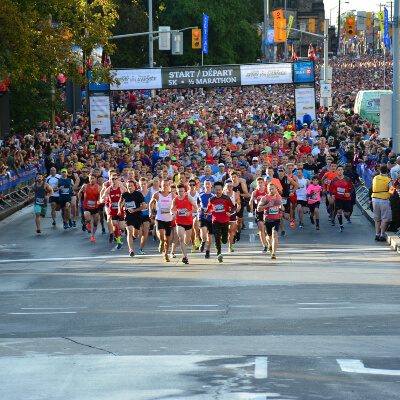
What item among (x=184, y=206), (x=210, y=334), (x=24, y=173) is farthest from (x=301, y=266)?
(x=24, y=173)

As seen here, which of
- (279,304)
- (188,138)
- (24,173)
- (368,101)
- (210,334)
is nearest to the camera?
(210,334)

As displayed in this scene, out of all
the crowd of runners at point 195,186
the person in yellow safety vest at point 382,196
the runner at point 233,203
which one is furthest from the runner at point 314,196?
the runner at point 233,203

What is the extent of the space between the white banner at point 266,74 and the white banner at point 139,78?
362 centimetres

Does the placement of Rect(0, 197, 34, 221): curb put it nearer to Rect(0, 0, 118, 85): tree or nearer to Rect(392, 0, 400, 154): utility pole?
Rect(0, 0, 118, 85): tree

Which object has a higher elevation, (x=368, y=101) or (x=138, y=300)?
(x=368, y=101)

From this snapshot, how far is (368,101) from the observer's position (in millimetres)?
46750

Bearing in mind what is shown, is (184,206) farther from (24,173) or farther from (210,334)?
(24,173)

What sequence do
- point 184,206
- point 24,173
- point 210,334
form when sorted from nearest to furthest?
point 210,334, point 184,206, point 24,173

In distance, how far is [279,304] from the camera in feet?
44.2

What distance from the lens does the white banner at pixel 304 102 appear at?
3831 cm

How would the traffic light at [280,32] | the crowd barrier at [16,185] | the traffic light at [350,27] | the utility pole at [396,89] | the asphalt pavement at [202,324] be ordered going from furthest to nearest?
the traffic light at [280,32] → the traffic light at [350,27] → the crowd barrier at [16,185] → the utility pole at [396,89] → the asphalt pavement at [202,324]

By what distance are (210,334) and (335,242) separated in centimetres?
1084

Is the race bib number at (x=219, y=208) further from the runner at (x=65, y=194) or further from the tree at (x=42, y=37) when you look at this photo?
the tree at (x=42, y=37)

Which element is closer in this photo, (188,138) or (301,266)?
(301,266)
